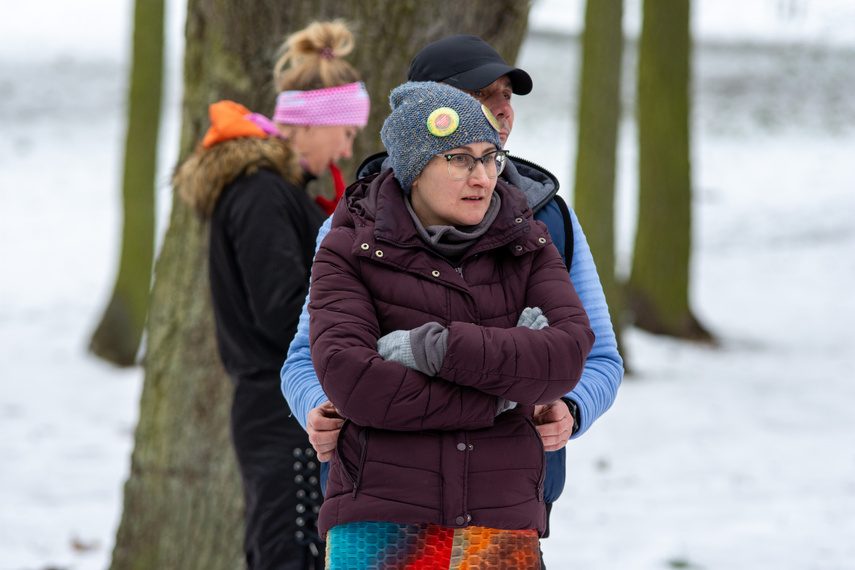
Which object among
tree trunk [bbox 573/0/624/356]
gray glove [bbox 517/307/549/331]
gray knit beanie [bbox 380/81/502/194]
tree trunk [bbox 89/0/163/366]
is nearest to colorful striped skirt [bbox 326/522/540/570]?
gray glove [bbox 517/307/549/331]

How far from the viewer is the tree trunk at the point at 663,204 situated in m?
9.34

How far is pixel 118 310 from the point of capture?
8883 mm

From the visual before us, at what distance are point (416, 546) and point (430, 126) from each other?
2.78 ft

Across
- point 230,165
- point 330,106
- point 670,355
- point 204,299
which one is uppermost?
point 330,106

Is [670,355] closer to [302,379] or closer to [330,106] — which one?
[330,106]

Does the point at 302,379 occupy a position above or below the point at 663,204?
below

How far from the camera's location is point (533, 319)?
1790 millimetres

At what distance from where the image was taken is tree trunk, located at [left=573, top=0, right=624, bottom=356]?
7.73m

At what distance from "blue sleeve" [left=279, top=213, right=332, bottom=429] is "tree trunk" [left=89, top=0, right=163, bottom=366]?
7141 mm

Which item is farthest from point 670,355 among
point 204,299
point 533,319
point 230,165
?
point 533,319

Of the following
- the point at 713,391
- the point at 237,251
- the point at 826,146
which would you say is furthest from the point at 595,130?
the point at 826,146

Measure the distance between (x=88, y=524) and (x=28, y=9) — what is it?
3020cm

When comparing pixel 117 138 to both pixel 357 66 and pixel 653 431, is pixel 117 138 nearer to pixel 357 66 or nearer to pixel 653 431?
pixel 653 431

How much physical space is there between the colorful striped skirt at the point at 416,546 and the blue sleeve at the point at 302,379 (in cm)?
31
